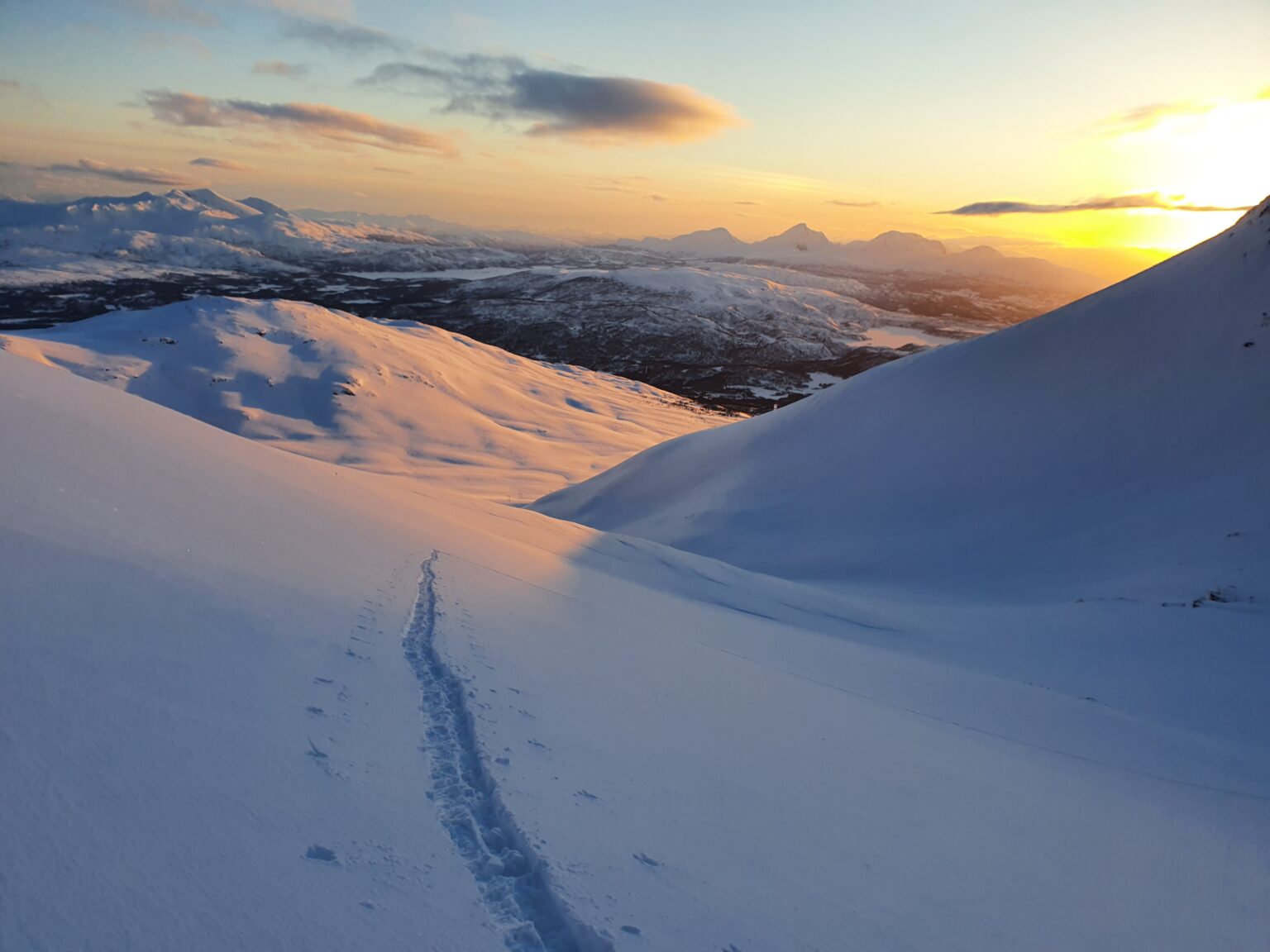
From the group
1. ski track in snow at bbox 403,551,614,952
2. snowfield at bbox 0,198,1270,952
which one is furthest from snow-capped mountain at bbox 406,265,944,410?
ski track in snow at bbox 403,551,614,952

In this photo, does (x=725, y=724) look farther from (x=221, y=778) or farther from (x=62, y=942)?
(x=62, y=942)

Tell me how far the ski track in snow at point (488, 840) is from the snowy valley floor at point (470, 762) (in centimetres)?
2

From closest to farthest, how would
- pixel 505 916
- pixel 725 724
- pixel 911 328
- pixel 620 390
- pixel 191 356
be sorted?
pixel 505 916, pixel 725 724, pixel 191 356, pixel 620 390, pixel 911 328

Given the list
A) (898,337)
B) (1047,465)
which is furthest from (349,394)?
(898,337)

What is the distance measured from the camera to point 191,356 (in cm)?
5075

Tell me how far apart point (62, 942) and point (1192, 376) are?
26.3 metres

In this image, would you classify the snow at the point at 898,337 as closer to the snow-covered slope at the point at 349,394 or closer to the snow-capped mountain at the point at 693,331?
the snow-capped mountain at the point at 693,331

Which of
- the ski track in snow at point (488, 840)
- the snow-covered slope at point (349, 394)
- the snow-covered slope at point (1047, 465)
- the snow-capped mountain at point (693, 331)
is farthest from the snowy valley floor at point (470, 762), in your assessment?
the snow-capped mountain at point (693, 331)

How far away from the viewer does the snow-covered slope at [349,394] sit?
44625mm

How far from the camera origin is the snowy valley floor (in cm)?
322

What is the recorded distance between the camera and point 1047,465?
21234mm

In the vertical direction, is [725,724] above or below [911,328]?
below

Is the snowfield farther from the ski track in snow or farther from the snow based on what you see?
the snow

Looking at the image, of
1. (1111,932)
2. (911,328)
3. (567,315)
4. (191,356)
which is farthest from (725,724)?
(911,328)
